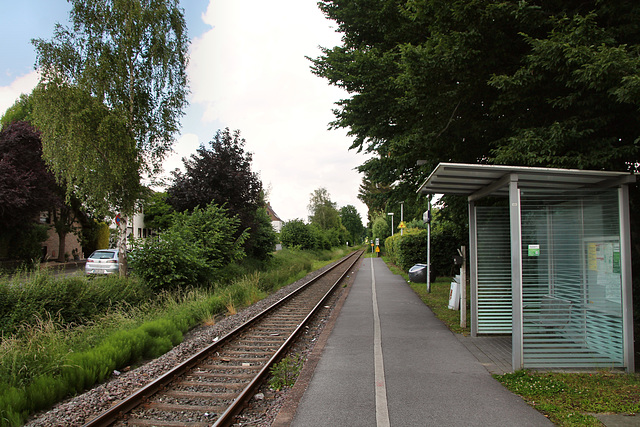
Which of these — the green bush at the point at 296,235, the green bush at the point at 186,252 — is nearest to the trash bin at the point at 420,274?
the green bush at the point at 186,252

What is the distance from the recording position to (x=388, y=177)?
11.6 m

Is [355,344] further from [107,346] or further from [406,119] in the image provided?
[406,119]

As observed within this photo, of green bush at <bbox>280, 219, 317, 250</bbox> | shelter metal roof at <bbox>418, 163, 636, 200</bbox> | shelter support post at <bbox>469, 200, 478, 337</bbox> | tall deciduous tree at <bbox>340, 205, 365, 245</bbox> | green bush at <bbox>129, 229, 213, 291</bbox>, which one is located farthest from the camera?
tall deciduous tree at <bbox>340, 205, 365, 245</bbox>

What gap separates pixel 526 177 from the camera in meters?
6.10

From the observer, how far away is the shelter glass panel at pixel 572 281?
19.6ft

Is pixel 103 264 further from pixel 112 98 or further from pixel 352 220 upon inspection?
pixel 352 220

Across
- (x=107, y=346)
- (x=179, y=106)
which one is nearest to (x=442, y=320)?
(x=107, y=346)

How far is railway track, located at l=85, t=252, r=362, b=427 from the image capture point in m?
4.52

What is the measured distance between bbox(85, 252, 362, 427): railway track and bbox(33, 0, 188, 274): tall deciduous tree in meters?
10.0

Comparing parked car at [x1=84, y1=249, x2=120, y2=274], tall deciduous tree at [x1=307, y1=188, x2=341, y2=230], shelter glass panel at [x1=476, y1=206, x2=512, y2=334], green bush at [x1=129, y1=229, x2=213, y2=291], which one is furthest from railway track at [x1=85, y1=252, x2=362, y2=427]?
tall deciduous tree at [x1=307, y1=188, x2=341, y2=230]

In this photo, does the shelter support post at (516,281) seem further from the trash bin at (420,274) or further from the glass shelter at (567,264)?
the trash bin at (420,274)

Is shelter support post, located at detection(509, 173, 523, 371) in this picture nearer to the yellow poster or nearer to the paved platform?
the paved platform

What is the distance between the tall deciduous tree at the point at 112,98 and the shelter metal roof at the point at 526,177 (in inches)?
532

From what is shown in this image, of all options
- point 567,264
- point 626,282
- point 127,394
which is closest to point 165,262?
point 127,394
